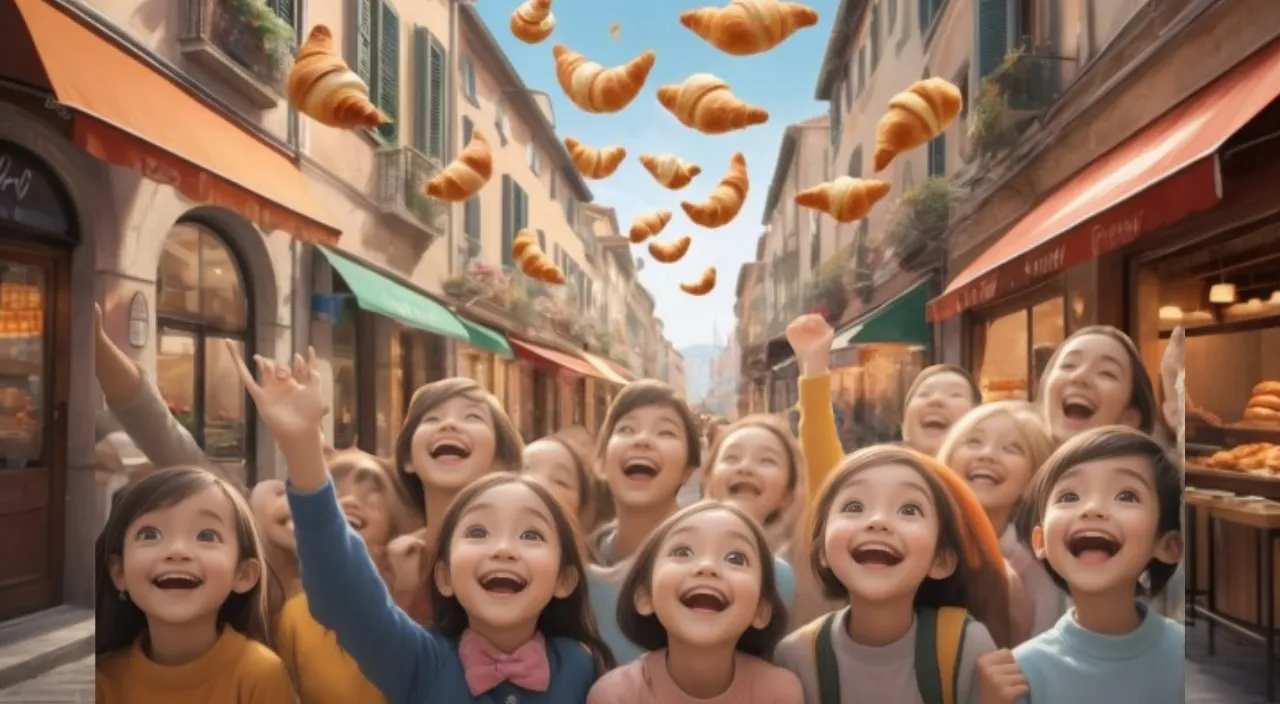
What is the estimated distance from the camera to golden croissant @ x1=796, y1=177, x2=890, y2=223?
6.70ft

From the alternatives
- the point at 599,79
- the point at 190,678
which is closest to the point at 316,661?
the point at 190,678

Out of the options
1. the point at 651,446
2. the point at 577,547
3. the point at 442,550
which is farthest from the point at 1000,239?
the point at 442,550

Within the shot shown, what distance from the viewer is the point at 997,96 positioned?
6.59 feet

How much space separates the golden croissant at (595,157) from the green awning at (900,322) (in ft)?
1.96

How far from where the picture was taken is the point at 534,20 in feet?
6.88

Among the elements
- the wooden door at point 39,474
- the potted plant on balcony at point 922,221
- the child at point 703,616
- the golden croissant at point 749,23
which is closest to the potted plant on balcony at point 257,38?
the wooden door at point 39,474

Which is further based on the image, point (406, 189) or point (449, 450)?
point (406, 189)

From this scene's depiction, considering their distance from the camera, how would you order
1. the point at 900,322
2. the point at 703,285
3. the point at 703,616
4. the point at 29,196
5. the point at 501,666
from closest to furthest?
the point at 703,616 < the point at 501,666 < the point at 900,322 < the point at 703,285 < the point at 29,196

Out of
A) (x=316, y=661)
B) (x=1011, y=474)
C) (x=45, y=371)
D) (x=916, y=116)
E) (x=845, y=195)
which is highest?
(x=916, y=116)

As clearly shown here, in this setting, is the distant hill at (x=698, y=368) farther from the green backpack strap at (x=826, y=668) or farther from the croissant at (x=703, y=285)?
the green backpack strap at (x=826, y=668)

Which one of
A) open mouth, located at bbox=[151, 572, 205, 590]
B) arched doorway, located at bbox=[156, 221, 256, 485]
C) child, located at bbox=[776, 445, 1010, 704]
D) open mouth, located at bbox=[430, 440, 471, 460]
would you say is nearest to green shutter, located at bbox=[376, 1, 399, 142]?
arched doorway, located at bbox=[156, 221, 256, 485]

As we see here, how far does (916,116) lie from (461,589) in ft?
4.03

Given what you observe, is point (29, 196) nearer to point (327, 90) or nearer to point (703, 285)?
point (327, 90)

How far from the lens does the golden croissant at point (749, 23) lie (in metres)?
1.93
